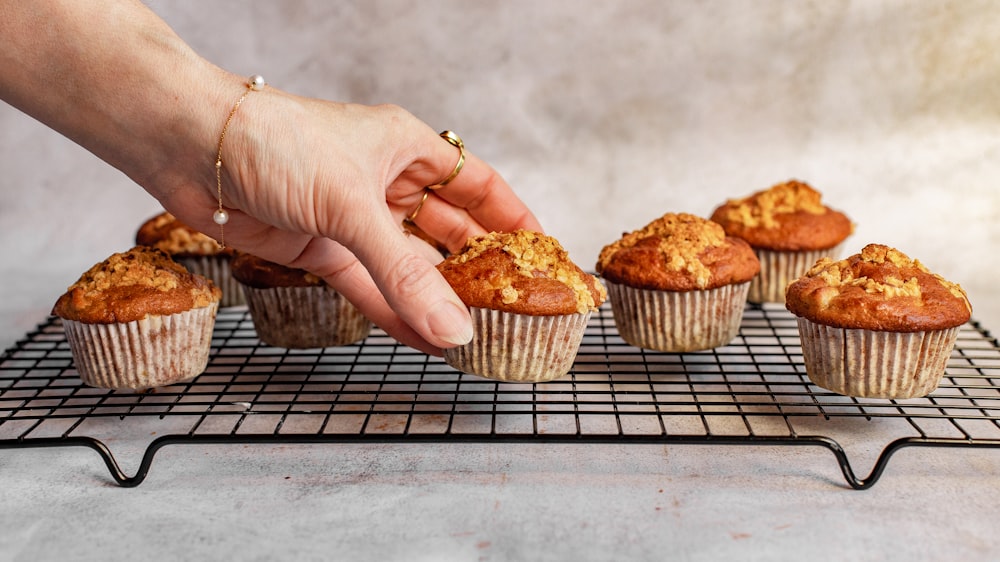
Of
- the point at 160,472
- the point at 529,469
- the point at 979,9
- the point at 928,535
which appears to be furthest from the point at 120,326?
the point at 979,9

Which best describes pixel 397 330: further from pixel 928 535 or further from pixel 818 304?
pixel 928 535

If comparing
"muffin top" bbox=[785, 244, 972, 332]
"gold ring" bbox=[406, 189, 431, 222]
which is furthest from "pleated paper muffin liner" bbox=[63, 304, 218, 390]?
"muffin top" bbox=[785, 244, 972, 332]

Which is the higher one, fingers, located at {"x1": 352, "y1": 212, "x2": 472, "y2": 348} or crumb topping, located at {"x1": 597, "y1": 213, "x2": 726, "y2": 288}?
fingers, located at {"x1": 352, "y1": 212, "x2": 472, "y2": 348}

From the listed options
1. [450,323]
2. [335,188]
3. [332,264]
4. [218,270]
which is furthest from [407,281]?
[218,270]

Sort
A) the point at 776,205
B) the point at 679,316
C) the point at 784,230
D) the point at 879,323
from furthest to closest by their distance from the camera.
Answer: the point at 776,205
the point at 784,230
the point at 679,316
the point at 879,323

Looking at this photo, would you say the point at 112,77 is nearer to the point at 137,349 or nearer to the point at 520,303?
the point at 137,349

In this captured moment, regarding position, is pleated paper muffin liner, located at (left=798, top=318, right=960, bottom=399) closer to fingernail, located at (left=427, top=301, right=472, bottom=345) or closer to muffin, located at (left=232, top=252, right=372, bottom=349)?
fingernail, located at (left=427, top=301, right=472, bottom=345)

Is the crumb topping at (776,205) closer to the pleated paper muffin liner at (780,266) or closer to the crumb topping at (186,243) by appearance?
the pleated paper muffin liner at (780,266)
